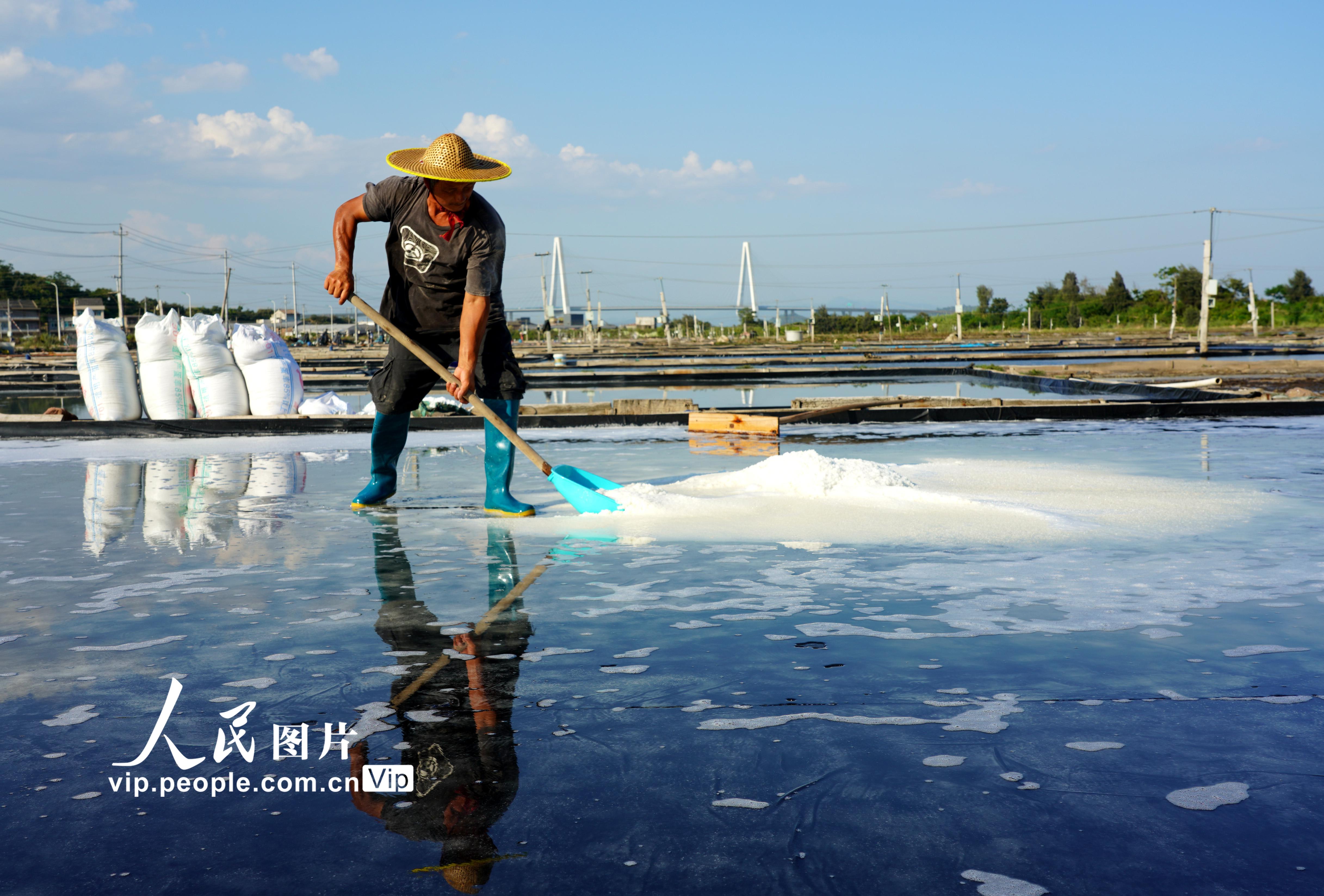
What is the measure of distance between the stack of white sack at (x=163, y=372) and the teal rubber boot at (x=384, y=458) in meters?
5.00

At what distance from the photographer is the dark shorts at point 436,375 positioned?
184 inches

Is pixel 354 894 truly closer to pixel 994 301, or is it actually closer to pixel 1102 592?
pixel 1102 592

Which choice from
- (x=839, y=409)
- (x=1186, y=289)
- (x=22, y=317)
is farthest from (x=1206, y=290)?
(x=22, y=317)

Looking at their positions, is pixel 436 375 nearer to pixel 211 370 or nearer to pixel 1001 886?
pixel 1001 886

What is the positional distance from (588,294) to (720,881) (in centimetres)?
6496

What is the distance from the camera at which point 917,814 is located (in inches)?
64.6

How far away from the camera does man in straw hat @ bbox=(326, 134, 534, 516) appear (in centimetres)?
438

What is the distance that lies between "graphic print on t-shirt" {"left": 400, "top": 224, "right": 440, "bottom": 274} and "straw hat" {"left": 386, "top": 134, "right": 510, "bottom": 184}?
0.89ft

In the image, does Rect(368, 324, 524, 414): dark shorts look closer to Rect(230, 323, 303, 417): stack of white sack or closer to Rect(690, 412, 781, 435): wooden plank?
Rect(690, 412, 781, 435): wooden plank

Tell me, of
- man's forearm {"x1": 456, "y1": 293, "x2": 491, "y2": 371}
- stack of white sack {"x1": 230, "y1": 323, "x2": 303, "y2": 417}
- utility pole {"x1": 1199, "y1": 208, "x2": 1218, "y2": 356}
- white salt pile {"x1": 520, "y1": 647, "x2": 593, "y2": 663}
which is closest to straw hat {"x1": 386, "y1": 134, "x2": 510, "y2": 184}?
man's forearm {"x1": 456, "y1": 293, "x2": 491, "y2": 371}

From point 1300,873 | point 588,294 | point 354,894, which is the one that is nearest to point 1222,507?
point 1300,873

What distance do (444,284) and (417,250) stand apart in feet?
0.59

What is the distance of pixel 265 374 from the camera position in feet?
31.4

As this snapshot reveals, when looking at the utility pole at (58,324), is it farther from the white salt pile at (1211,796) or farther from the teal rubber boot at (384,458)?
the white salt pile at (1211,796)
